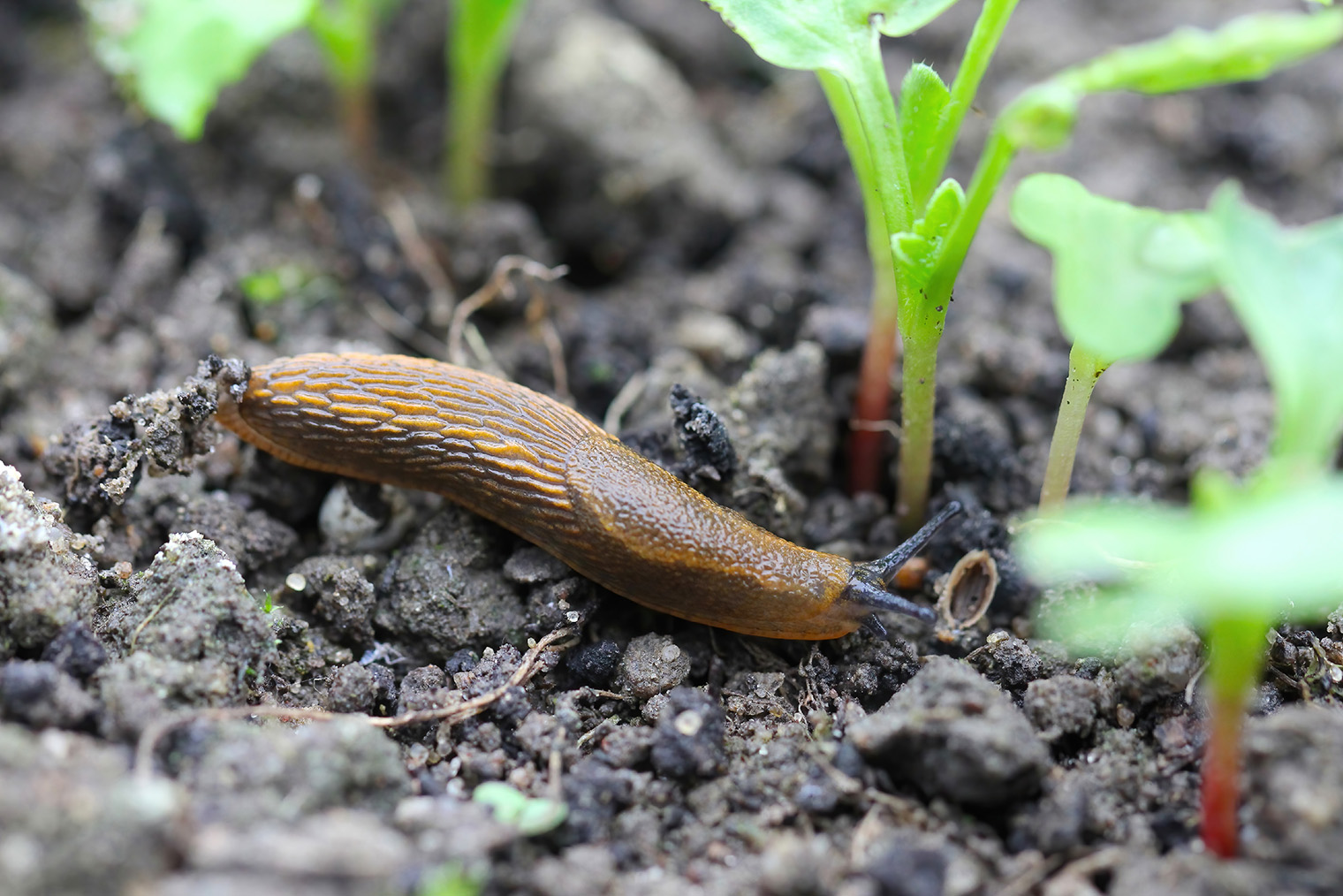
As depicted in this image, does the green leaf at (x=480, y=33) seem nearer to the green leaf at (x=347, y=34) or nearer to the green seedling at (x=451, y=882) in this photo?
the green leaf at (x=347, y=34)

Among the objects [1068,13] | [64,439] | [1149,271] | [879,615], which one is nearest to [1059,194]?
[1149,271]

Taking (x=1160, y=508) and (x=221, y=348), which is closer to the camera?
(x=1160, y=508)

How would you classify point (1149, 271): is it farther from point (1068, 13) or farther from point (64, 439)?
point (1068, 13)

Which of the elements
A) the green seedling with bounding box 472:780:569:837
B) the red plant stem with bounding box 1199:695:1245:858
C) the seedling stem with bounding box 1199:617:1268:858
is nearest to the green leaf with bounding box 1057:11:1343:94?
the seedling stem with bounding box 1199:617:1268:858

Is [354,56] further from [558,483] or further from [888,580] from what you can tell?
[888,580]

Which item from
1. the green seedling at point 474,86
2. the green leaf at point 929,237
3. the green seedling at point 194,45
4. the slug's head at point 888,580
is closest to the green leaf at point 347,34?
the green seedling at point 194,45

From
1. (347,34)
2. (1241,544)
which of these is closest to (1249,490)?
(1241,544)
